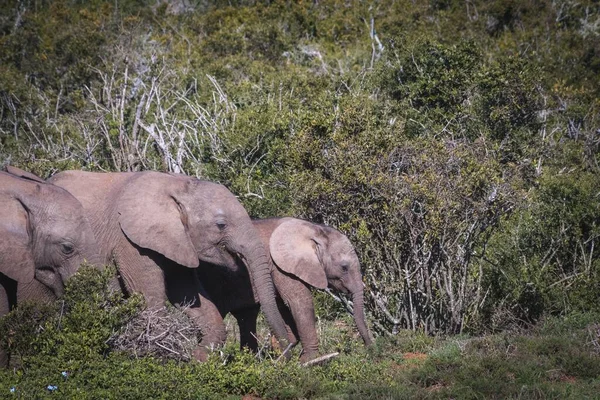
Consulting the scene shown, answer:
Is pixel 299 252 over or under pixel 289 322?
over

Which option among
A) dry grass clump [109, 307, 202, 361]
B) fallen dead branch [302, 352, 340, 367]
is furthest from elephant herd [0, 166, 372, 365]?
fallen dead branch [302, 352, 340, 367]

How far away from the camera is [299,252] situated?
430 inches

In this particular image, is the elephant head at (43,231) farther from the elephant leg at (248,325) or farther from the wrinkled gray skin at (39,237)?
the elephant leg at (248,325)

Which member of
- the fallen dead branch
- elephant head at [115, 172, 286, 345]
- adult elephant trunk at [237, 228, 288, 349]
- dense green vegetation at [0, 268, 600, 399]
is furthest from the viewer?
adult elephant trunk at [237, 228, 288, 349]

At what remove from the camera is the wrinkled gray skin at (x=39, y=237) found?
30.3 feet

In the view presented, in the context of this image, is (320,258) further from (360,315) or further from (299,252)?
(360,315)

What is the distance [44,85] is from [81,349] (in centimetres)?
1464

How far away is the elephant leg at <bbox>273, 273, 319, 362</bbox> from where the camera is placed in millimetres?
10820

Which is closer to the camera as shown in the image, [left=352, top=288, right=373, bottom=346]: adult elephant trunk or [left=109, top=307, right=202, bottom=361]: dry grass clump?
[left=109, top=307, right=202, bottom=361]: dry grass clump

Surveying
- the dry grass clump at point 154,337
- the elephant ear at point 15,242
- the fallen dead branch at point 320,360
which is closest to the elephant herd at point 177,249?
the elephant ear at point 15,242

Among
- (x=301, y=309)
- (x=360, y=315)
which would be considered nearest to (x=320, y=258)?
(x=301, y=309)

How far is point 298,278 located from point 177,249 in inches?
64.3

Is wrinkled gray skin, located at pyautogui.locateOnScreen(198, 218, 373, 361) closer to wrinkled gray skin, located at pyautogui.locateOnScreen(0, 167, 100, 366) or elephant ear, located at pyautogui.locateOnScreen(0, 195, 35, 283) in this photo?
wrinkled gray skin, located at pyautogui.locateOnScreen(0, 167, 100, 366)

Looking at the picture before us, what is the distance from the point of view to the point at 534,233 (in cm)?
1315
